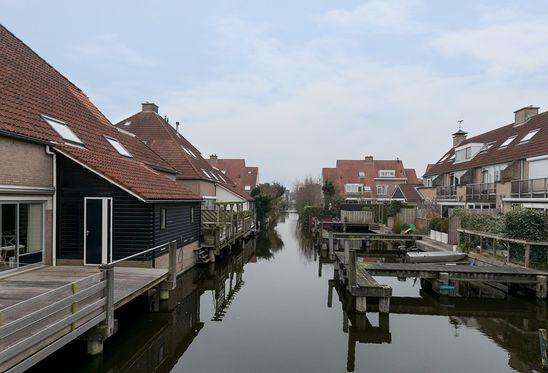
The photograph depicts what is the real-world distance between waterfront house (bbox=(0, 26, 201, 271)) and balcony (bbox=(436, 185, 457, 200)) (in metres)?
25.5

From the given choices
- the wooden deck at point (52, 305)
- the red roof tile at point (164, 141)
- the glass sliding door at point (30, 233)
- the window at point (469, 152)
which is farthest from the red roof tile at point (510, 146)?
the glass sliding door at point (30, 233)

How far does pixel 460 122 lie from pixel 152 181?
3840 centimetres

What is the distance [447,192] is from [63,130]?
1212 inches

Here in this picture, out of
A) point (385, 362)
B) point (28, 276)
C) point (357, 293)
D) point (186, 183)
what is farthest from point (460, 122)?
point (28, 276)

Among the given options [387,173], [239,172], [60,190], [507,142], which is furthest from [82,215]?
[387,173]

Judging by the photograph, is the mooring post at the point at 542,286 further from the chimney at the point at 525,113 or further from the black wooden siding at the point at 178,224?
the chimney at the point at 525,113

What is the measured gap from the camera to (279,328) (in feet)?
34.8

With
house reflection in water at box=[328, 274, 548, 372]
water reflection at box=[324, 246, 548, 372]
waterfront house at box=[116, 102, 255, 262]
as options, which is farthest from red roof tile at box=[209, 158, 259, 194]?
house reflection in water at box=[328, 274, 548, 372]

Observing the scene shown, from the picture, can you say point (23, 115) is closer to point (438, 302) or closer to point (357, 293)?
point (357, 293)

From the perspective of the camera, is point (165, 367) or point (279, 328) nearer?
point (165, 367)

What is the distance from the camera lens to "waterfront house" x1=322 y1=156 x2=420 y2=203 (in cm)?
5861

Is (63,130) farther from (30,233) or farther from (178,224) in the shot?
(178,224)

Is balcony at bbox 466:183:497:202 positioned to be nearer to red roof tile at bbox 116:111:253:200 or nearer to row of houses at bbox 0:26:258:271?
red roof tile at bbox 116:111:253:200

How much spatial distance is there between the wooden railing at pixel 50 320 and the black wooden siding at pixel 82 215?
16.5 ft
